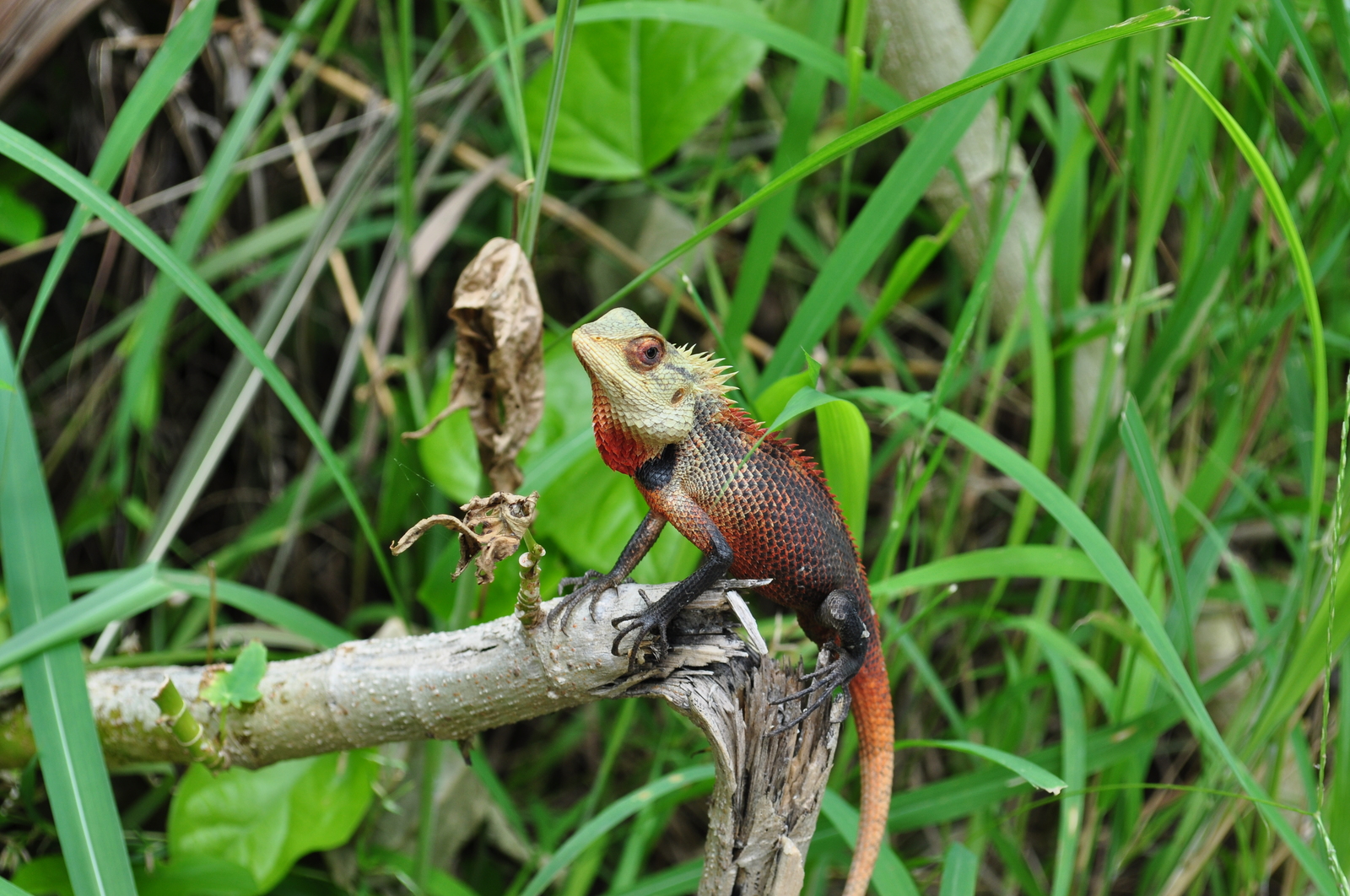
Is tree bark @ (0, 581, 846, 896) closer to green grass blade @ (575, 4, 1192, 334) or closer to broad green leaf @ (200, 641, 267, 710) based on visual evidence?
broad green leaf @ (200, 641, 267, 710)

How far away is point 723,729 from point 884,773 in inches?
19.4

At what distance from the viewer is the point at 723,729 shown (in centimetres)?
145

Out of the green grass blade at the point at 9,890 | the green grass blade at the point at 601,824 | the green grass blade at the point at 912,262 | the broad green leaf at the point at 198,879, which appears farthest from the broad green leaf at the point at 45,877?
the green grass blade at the point at 912,262

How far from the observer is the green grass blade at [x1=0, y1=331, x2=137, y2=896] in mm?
1631

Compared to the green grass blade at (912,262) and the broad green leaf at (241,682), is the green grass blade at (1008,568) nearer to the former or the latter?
the green grass blade at (912,262)

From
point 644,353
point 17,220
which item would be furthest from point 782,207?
point 17,220

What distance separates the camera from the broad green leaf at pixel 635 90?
Answer: 240cm

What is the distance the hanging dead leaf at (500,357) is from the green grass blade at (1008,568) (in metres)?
0.79

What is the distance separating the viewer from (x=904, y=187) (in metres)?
1.84

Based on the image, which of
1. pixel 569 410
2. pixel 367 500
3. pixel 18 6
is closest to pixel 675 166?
pixel 569 410

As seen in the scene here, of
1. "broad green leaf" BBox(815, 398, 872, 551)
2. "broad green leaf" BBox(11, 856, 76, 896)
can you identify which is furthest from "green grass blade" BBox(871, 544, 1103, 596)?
"broad green leaf" BBox(11, 856, 76, 896)

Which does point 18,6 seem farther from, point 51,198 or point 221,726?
point 221,726

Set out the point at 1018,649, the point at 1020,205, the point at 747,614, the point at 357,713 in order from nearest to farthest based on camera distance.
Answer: the point at 747,614 < the point at 357,713 < the point at 1020,205 < the point at 1018,649

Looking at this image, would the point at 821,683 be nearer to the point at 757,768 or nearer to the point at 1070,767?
the point at 757,768
